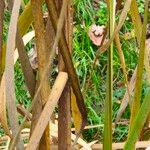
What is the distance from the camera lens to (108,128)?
30.1 inches

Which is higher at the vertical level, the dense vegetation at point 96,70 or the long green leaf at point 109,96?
the long green leaf at point 109,96

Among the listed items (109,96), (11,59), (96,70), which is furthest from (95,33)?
(11,59)

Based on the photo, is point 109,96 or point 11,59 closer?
point 11,59

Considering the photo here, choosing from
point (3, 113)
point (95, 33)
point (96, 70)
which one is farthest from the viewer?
point (95, 33)

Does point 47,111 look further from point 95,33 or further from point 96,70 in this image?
point 95,33

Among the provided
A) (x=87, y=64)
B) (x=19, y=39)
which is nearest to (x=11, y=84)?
(x=19, y=39)

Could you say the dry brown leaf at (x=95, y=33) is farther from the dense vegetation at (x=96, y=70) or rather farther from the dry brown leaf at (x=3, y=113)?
the dry brown leaf at (x=3, y=113)

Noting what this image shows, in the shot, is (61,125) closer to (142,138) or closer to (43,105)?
(43,105)

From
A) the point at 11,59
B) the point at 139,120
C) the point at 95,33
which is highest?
the point at 11,59

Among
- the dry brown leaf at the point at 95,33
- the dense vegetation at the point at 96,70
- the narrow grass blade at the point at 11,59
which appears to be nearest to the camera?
the narrow grass blade at the point at 11,59

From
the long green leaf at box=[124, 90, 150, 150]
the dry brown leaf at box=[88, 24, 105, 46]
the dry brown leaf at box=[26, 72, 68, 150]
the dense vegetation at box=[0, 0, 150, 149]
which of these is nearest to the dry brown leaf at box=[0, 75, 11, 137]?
the dry brown leaf at box=[26, 72, 68, 150]

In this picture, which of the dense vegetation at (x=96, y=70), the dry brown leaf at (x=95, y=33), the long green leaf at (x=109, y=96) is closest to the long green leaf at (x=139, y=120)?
the long green leaf at (x=109, y=96)

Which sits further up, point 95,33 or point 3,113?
point 3,113

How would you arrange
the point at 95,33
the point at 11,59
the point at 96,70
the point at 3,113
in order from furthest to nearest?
the point at 95,33 < the point at 96,70 < the point at 3,113 < the point at 11,59
